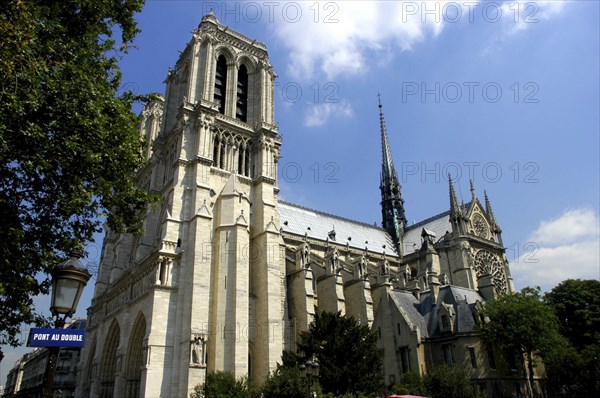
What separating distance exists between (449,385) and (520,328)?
7.69 meters

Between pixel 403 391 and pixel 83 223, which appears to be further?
pixel 403 391

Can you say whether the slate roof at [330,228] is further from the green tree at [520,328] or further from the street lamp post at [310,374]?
the street lamp post at [310,374]

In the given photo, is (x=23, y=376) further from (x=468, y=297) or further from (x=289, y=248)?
(x=468, y=297)

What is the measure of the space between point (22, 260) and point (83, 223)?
2.59 m

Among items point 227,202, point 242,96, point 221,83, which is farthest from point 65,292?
point 242,96

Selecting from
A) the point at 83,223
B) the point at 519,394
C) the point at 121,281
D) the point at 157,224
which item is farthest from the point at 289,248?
the point at 83,223

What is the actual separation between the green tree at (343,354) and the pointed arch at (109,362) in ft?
60.7

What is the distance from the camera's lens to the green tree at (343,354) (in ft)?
77.4

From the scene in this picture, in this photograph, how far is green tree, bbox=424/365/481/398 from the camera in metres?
24.5

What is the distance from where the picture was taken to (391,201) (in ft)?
208

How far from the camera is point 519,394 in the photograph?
1169 inches

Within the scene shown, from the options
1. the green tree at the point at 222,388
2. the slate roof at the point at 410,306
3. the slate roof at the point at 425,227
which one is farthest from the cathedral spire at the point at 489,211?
the green tree at the point at 222,388

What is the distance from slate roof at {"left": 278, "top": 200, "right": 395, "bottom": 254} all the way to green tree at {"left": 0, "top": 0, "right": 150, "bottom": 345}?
3058 cm

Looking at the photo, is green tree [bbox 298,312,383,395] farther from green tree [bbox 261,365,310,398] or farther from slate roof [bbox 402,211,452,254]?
slate roof [bbox 402,211,452,254]
